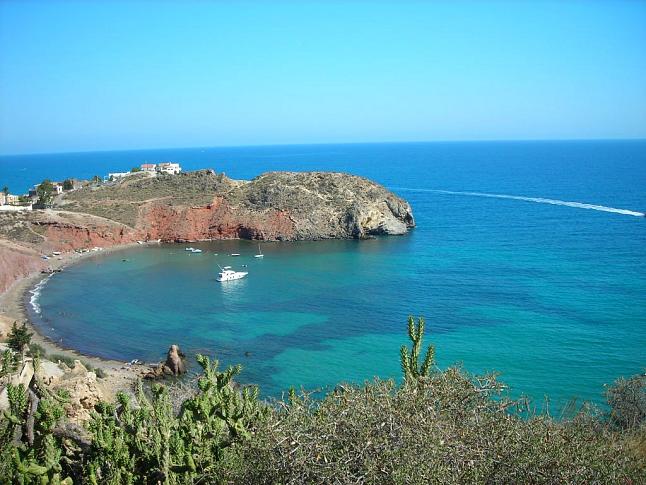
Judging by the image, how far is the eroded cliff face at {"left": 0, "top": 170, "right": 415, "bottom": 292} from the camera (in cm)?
6462

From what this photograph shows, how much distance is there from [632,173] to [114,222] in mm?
115799

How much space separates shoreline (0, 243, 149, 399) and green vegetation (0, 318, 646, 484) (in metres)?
10.9

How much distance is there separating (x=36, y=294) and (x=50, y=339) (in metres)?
12.1

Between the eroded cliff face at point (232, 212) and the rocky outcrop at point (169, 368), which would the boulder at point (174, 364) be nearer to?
the rocky outcrop at point (169, 368)

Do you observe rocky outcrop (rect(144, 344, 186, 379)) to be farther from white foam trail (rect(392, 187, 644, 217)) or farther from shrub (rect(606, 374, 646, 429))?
white foam trail (rect(392, 187, 644, 217))

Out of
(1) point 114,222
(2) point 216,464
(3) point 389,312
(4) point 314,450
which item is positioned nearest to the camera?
(4) point 314,450

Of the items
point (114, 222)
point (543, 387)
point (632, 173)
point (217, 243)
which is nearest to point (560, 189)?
point (632, 173)

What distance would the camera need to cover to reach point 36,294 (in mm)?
45344

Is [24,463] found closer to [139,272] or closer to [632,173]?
[139,272]

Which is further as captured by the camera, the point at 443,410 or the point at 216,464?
the point at 216,464

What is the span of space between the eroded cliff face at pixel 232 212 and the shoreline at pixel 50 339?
622cm

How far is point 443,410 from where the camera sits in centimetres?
857

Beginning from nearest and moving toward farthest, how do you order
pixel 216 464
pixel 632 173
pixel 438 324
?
pixel 216 464
pixel 438 324
pixel 632 173

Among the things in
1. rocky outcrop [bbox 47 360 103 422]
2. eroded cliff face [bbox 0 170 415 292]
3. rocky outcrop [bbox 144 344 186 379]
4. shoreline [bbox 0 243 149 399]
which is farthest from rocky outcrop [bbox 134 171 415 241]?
rocky outcrop [bbox 47 360 103 422]
